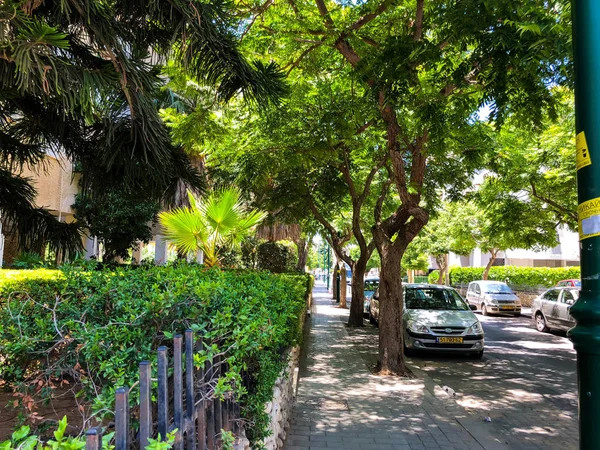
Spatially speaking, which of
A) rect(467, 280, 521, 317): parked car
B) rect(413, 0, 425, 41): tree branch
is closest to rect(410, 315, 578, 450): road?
rect(413, 0, 425, 41): tree branch

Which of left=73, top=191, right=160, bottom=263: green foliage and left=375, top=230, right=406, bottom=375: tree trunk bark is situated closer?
left=375, top=230, right=406, bottom=375: tree trunk bark

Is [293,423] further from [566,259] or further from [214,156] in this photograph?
[566,259]

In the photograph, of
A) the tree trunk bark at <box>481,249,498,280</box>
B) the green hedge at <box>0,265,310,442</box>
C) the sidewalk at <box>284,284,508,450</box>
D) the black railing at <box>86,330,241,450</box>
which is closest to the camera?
the black railing at <box>86,330,241,450</box>

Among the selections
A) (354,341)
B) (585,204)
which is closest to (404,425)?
(585,204)

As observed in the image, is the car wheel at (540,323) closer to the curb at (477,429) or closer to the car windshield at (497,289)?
the car windshield at (497,289)

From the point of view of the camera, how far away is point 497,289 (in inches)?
904

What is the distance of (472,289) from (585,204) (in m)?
24.6

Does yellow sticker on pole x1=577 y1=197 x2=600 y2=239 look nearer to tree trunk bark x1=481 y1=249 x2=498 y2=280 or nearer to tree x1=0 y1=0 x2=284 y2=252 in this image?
tree x1=0 y1=0 x2=284 y2=252

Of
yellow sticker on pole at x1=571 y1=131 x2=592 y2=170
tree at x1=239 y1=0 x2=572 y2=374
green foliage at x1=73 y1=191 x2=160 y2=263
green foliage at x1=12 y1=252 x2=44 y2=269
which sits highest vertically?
tree at x1=239 y1=0 x2=572 y2=374

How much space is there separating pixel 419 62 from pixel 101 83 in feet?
13.1

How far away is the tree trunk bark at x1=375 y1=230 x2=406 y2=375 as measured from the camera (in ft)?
27.8

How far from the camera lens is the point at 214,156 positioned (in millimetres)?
11789

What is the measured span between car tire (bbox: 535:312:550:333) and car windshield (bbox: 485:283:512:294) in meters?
5.71

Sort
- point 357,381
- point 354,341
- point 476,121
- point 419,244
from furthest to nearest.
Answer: point 419,244, point 354,341, point 476,121, point 357,381
